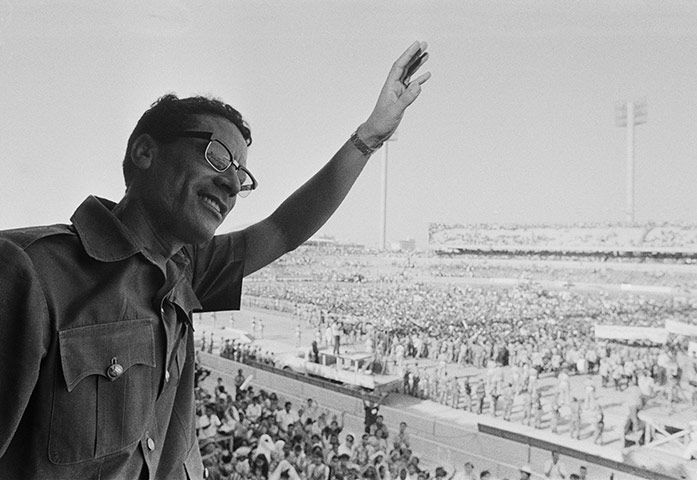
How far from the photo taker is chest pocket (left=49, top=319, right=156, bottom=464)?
431 millimetres

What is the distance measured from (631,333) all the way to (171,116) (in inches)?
87.5

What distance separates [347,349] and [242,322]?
0.67 metres

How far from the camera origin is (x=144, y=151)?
57cm

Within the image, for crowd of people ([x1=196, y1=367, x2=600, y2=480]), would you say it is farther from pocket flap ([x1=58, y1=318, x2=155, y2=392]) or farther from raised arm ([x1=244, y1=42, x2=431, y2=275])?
pocket flap ([x1=58, y1=318, x2=155, y2=392])

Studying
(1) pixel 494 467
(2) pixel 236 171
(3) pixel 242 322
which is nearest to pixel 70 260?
(2) pixel 236 171

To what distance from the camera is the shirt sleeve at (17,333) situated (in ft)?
1.33

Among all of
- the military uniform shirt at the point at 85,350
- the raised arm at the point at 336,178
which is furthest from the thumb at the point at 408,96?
the military uniform shirt at the point at 85,350

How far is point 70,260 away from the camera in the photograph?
17.9 inches

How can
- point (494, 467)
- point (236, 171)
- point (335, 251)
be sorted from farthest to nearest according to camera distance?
point (335, 251), point (494, 467), point (236, 171)

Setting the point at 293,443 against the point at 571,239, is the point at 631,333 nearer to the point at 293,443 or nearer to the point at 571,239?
the point at 571,239

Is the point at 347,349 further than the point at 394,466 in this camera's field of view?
Yes

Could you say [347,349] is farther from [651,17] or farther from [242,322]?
[651,17]

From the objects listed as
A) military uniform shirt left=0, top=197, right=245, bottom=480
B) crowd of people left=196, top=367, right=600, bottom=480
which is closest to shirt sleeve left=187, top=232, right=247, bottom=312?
military uniform shirt left=0, top=197, right=245, bottom=480

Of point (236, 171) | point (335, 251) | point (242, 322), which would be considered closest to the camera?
point (236, 171)
